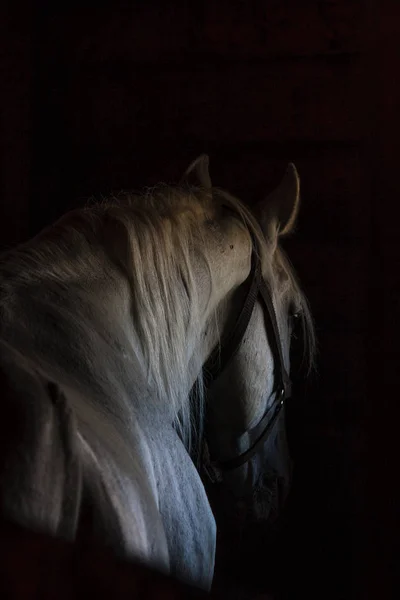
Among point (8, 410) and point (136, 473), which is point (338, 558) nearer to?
point (136, 473)

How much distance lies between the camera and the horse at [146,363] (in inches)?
20.5

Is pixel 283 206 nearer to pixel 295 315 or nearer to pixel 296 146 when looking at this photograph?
pixel 295 315

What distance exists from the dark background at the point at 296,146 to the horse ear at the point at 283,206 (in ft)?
1.41

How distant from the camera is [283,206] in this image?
106 cm

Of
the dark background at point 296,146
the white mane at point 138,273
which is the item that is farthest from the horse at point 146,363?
the dark background at point 296,146

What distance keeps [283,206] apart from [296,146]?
473 millimetres

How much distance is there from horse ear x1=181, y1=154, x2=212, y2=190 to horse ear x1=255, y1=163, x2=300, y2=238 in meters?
0.09

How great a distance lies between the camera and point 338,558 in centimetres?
155

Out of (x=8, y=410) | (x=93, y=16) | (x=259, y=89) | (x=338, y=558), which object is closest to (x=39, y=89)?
(x=93, y=16)

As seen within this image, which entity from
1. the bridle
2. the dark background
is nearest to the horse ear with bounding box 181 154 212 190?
the bridle

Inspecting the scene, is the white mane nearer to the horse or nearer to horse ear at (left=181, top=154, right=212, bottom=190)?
the horse

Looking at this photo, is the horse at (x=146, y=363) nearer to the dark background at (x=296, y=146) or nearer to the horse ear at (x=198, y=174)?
the horse ear at (x=198, y=174)

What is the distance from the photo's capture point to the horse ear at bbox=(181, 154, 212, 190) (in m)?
1.11

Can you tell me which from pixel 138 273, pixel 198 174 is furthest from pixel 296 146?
pixel 138 273
